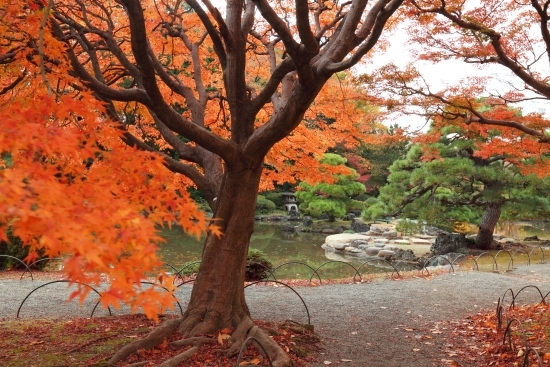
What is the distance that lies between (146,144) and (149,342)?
7.12ft

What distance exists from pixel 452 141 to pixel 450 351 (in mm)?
10137

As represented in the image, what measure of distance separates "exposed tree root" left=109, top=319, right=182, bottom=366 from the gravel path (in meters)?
1.52

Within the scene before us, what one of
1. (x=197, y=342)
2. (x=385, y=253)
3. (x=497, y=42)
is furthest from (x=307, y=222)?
(x=197, y=342)

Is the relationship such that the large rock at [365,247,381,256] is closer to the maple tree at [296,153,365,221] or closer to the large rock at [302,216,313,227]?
the maple tree at [296,153,365,221]

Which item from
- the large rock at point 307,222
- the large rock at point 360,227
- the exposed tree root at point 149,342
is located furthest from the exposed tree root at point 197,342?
the large rock at point 307,222

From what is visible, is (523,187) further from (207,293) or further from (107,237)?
(107,237)

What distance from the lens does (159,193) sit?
2.30 m

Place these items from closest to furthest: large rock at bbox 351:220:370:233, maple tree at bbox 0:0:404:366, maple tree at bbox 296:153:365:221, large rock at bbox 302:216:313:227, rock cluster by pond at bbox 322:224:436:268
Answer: maple tree at bbox 0:0:404:366 < rock cluster by pond at bbox 322:224:436:268 < maple tree at bbox 296:153:365:221 < large rock at bbox 351:220:370:233 < large rock at bbox 302:216:313:227

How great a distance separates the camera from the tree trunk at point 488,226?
48.4 ft

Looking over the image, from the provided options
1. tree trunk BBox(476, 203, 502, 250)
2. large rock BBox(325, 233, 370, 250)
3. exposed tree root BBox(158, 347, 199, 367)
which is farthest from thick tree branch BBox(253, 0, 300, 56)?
large rock BBox(325, 233, 370, 250)

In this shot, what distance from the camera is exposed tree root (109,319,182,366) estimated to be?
4.02m

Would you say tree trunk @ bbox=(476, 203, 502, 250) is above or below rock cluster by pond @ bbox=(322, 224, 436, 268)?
above

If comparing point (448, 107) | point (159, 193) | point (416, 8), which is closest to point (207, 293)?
point (159, 193)

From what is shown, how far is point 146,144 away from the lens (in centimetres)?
532
